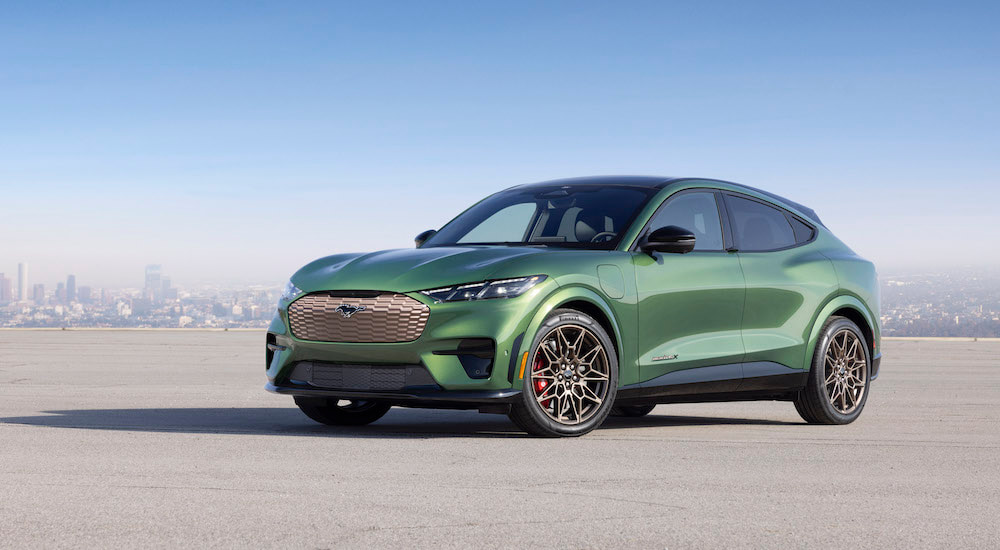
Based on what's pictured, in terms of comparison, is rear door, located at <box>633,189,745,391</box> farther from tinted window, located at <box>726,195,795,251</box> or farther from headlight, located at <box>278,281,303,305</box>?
headlight, located at <box>278,281,303,305</box>

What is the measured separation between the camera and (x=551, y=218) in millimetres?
8719

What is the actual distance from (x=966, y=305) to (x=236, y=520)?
33.2m

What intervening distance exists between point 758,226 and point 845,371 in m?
1.35

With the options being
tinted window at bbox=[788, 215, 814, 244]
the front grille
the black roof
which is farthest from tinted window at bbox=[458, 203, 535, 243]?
tinted window at bbox=[788, 215, 814, 244]

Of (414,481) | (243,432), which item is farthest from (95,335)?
(414,481)

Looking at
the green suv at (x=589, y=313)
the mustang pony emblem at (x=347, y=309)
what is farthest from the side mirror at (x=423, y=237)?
the mustang pony emblem at (x=347, y=309)

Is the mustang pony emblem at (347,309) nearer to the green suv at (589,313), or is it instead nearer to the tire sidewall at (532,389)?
the green suv at (589,313)

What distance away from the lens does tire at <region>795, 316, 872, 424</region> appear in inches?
355

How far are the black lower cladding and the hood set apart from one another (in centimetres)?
48

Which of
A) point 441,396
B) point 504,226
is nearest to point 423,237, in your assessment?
point 504,226

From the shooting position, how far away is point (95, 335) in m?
25.2

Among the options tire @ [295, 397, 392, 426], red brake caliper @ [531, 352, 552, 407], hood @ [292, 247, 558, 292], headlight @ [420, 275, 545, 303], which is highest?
hood @ [292, 247, 558, 292]

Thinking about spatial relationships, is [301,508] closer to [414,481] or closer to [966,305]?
[414,481]

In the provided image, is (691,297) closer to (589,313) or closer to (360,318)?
(589,313)
